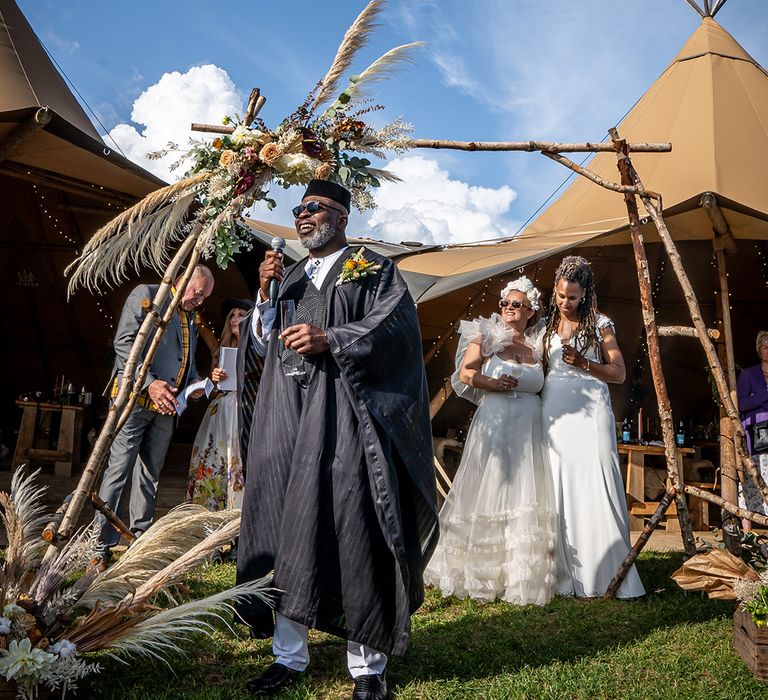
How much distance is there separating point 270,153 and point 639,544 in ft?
8.14

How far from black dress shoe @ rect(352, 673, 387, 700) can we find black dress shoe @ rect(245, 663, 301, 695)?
220mm

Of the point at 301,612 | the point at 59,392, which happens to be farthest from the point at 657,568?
the point at 59,392

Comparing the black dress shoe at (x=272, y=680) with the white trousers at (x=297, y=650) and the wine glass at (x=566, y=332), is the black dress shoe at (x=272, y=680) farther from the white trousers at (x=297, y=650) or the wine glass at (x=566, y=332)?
the wine glass at (x=566, y=332)

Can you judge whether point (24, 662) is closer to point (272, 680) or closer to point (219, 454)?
point (272, 680)

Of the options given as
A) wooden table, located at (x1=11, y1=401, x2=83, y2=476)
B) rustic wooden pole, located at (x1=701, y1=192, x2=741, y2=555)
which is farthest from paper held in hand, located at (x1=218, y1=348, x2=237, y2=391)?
wooden table, located at (x1=11, y1=401, x2=83, y2=476)

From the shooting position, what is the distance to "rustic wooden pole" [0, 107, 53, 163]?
4270 millimetres

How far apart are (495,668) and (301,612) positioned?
817 millimetres

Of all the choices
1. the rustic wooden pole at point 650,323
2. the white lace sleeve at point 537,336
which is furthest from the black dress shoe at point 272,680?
the white lace sleeve at point 537,336

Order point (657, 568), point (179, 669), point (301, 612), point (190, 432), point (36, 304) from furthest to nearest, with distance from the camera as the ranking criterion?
point (190, 432)
point (36, 304)
point (657, 568)
point (179, 669)
point (301, 612)

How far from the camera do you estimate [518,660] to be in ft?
9.68

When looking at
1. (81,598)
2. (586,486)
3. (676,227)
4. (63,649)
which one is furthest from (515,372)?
(63,649)

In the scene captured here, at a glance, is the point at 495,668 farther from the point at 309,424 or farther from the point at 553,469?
the point at 553,469

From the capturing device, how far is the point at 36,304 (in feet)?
29.0

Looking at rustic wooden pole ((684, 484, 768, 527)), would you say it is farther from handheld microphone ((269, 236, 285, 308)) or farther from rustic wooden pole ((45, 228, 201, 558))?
rustic wooden pole ((45, 228, 201, 558))
